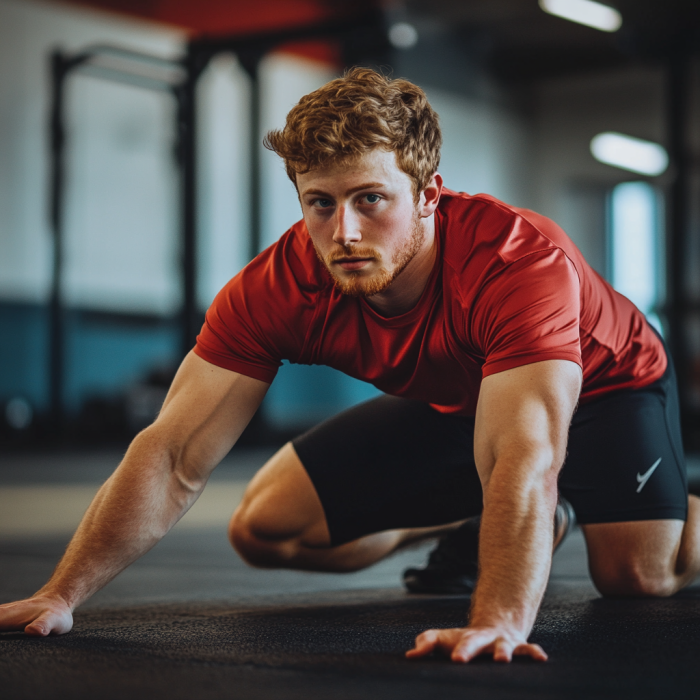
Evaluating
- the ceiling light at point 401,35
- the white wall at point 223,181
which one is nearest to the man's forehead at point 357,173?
the ceiling light at point 401,35

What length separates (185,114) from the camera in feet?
23.5

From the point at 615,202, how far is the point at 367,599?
9424 millimetres

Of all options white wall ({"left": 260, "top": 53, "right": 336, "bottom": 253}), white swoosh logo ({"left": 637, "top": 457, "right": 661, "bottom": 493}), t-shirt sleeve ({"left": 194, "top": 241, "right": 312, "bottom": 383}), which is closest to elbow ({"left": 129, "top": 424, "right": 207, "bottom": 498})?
t-shirt sleeve ({"left": 194, "top": 241, "right": 312, "bottom": 383})

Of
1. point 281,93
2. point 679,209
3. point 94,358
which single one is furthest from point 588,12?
point 94,358

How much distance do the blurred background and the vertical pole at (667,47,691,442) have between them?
0.04ft

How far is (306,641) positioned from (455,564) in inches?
26.6

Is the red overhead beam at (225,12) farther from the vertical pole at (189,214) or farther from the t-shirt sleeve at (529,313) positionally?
the t-shirt sleeve at (529,313)

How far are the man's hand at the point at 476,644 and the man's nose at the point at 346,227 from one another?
24.1 inches

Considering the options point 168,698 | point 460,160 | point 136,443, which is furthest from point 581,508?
point 460,160

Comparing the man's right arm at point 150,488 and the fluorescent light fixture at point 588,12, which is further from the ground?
the fluorescent light fixture at point 588,12

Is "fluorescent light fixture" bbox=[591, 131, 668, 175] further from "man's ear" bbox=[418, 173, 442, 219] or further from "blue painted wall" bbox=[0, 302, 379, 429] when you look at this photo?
"man's ear" bbox=[418, 173, 442, 219]

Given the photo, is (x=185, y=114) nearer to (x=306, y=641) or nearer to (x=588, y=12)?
(x=588, y=12)

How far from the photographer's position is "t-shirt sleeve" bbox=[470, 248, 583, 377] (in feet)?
4.92

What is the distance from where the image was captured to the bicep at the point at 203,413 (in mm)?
1725
